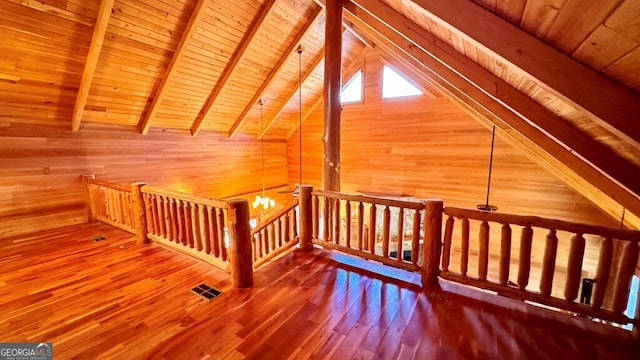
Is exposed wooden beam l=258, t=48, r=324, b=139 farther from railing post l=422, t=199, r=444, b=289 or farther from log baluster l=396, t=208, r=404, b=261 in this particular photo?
railing post l=422, t=199, r=444, b=289

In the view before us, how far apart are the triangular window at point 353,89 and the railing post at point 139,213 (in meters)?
5.52

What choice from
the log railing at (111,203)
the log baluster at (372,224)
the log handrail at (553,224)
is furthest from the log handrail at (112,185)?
the log handrail at (553,224)

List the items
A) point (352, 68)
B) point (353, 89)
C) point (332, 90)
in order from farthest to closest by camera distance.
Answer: point (353, 89), point (352, 68), point (332, 90)

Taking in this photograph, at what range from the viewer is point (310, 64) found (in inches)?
246

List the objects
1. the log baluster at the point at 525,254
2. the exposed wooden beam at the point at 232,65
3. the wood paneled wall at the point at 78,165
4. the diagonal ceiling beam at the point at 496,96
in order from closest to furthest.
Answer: the diagonal ceiling beam at the point at 496,96, the log baluster at the point at 525,254, the wood paneled wall at the point at 78,165, the exposed wooden beam at the point at 232,65

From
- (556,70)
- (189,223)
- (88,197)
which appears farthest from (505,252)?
(88,197)

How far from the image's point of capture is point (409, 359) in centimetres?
167

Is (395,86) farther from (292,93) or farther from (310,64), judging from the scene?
(292,93)

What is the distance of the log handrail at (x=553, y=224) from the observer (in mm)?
1826

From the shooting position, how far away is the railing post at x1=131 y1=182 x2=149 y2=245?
3434 mm

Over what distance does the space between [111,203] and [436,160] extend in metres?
6.73

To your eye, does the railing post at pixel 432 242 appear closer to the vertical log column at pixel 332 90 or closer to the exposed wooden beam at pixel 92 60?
the vertical log column at pixel 332 90

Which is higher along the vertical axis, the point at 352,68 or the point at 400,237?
the point at 352,68

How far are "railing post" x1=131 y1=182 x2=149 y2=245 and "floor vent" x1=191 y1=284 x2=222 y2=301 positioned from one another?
1.65m
